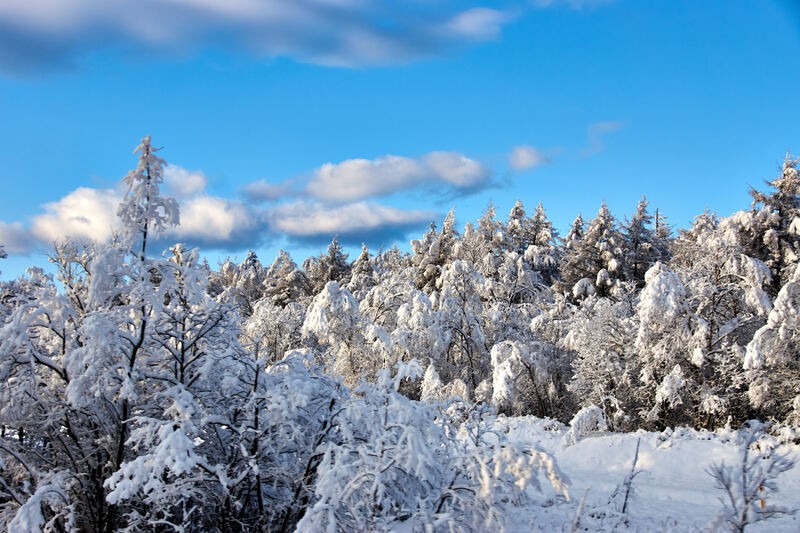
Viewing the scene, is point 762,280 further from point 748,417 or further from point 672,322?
point 748,417

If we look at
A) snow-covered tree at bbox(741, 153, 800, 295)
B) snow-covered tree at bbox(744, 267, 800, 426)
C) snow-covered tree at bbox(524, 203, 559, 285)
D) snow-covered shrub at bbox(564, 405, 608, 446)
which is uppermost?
snow-covered tree at bbox(524, 203, 559, 285)

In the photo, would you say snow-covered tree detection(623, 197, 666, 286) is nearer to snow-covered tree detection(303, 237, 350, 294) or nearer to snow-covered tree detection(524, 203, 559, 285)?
snow-covered tree detection(524, 203, 559, 285)

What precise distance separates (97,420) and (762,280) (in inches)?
647

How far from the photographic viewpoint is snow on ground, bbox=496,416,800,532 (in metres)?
9.52

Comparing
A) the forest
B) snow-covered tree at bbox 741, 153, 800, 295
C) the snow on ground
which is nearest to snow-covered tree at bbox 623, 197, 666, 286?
snow-covered tree at bbox 741, 153, 800, 295

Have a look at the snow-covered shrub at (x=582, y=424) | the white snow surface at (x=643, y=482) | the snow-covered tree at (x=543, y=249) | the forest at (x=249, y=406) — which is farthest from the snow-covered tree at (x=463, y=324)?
the snow-covered tree at (x=543, y=249)

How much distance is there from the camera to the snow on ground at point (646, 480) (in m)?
9.52

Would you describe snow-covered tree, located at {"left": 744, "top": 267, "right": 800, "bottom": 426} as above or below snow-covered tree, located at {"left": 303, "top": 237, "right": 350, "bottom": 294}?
below

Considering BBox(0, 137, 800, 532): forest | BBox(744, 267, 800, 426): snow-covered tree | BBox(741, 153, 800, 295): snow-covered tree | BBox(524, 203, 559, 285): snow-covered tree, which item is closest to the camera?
BBox(0, 137, 800, 532): forest

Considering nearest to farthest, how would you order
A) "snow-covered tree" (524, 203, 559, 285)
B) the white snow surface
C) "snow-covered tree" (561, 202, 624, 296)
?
the white snow surface
"snow-covered tree" (561, 202, 624, 296)
"snow-covered tree" (524, 203, 559, 285)

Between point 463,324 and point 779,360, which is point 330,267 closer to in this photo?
point 463,324

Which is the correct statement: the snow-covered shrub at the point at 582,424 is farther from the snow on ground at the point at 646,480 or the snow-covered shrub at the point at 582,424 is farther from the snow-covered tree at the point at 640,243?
the snow-covered tree at the point at 640,243

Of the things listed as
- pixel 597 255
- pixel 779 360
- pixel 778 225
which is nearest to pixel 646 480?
pixel 779 360

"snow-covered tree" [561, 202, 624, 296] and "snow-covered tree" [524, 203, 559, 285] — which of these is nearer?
"snow-covered tree" [561, 202, 624, 296]
